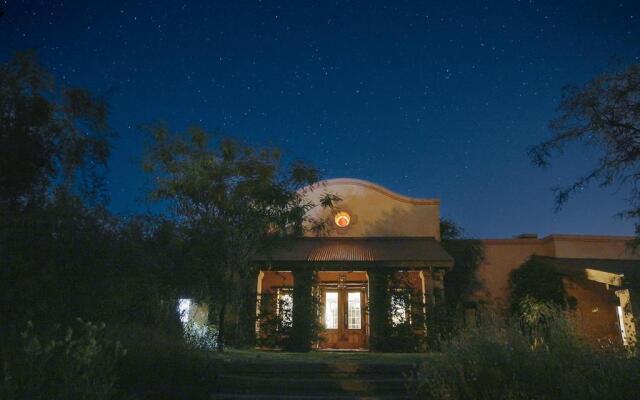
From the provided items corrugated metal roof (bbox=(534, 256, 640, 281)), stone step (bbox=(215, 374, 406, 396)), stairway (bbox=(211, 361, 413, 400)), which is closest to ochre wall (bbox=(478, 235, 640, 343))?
corrugated metal roof (bbox=(534, 256, 640, 281))

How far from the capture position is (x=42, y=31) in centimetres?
1112

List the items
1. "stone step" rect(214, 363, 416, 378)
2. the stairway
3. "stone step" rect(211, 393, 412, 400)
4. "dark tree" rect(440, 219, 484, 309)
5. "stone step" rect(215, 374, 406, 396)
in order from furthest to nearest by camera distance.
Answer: "dark tree" rect(440, 219, 484, 309) < "stone step" rect(214, 363, 416, 378) < "stone step" rect(215, 374, 406, 396) < the stairway < "stone step" rect(211, 393, 412, 400)

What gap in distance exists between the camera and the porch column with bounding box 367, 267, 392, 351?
595 inches

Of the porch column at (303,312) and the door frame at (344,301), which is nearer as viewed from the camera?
the porch column at (303,312)

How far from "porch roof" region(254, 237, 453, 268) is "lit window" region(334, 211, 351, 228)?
0.60m

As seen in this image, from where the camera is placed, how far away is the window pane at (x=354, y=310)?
56.9 ft

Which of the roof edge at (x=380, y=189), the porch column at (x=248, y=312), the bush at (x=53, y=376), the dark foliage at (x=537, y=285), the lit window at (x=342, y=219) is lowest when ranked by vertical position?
the bush at (x=53, y=376)

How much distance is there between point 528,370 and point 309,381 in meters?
3.76

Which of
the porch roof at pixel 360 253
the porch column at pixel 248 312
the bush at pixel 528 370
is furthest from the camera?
the porch roof at pixel 360 253

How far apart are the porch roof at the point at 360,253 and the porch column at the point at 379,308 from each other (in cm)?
59

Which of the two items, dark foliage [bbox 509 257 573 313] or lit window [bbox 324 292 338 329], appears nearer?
dark foliage [bbox 509 257 573 313]

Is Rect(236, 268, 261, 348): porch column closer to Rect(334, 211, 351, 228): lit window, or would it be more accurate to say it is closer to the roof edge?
Rect(334, 211, 351, 228): lit window

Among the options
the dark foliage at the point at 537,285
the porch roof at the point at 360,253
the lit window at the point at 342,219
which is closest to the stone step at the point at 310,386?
the porch roof at the point at 360,253

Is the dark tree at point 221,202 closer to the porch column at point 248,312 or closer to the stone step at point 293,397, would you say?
the porch column at point 248,312
